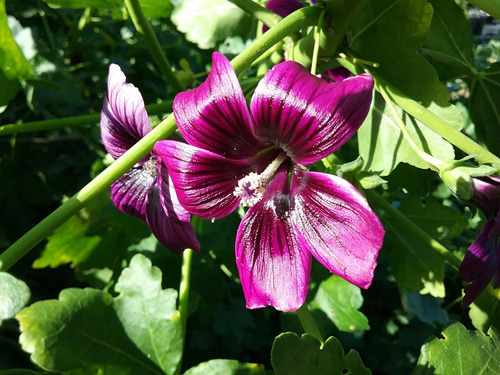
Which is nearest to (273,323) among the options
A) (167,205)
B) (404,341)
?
(404,341)

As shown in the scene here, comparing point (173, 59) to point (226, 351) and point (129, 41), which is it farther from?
point (226, 351)

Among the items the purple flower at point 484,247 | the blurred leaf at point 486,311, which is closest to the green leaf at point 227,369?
the purple flower at point 484,247

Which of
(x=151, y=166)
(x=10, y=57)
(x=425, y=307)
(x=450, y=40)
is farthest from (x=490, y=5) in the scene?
(x=425, y=307)

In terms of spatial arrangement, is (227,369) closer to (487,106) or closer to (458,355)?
(458,355)

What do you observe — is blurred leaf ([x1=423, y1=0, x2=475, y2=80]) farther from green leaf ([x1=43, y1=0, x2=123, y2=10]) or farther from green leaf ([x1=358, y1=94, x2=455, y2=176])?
green leaf ([x1=43, y1=0, x2=123, y2=10])

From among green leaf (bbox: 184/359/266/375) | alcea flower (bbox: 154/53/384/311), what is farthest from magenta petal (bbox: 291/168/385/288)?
green leaf (bbox: 184/359/266/375)

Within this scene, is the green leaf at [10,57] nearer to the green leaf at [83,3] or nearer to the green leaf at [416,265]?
the green leaf at [83,3]
